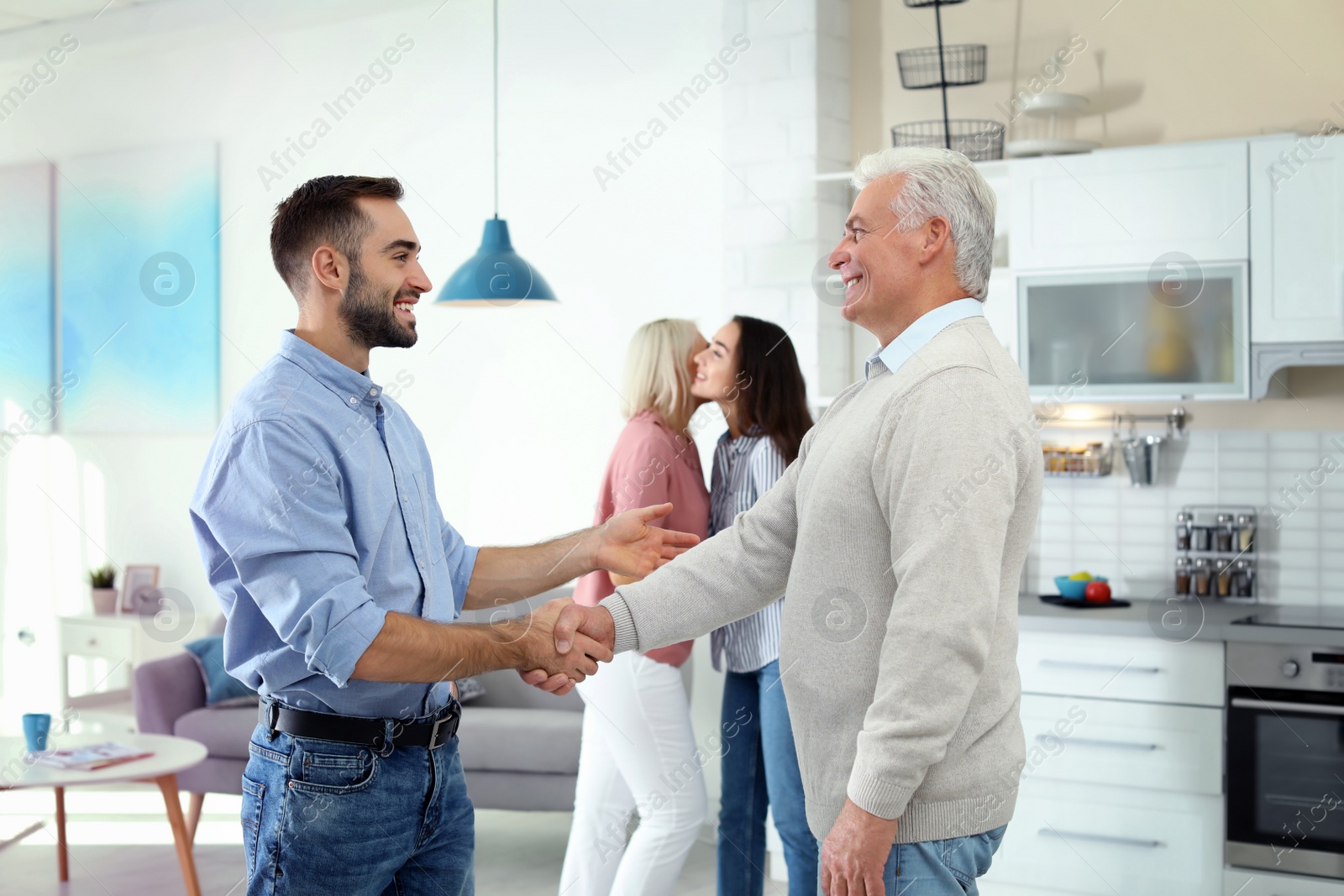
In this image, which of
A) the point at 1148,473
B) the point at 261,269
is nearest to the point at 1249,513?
the point at 1148,473

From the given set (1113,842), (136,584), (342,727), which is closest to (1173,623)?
(1113,842)

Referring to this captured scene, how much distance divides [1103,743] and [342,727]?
226cm

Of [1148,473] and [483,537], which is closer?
[1148,473]

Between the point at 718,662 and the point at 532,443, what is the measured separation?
203 cm

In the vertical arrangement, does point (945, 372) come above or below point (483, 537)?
above

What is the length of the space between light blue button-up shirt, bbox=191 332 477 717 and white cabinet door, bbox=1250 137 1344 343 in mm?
2476

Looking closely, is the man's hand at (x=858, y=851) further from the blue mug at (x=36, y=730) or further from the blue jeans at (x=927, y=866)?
the blue mug at (x=36, y=730)

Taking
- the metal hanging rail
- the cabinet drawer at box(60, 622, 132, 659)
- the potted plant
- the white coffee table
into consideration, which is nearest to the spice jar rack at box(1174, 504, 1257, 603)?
the metal hanging rail

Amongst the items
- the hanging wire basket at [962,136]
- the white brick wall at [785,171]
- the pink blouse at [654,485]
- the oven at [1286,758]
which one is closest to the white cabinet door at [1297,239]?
the hanging wire basket at [962,136]

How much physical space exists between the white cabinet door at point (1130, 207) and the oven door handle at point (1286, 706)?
117 cm

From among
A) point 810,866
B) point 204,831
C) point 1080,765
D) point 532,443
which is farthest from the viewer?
point 532,443

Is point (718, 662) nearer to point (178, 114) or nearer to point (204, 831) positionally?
point (204, 831)

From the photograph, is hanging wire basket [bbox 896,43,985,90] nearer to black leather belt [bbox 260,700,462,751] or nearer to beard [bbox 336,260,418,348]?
beard [bbox 336,260,418,348]

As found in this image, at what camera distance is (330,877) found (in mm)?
1434
